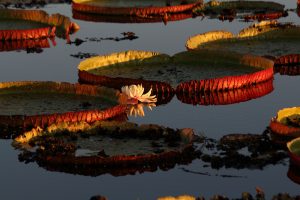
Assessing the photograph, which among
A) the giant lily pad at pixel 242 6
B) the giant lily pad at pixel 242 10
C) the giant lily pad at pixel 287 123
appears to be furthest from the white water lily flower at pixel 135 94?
the giant lily pad at pixel 242 6

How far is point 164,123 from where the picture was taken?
32.5 feet

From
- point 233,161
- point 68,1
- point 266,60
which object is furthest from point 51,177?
point 68,1

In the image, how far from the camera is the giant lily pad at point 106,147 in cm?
846

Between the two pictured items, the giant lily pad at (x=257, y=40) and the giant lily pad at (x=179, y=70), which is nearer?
the giant lily pad at (x=179, y=70)

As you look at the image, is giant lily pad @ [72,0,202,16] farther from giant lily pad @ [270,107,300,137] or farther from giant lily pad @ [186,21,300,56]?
giant lily pad @ [270,107,300,137]

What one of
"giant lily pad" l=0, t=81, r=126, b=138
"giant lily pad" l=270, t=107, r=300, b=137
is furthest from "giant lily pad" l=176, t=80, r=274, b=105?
"giant lily pad" l=270, t=107, r=300, b=137

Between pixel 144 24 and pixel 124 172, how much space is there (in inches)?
315

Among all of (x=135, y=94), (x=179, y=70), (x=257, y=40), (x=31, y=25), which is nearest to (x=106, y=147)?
(x=135, y=94)

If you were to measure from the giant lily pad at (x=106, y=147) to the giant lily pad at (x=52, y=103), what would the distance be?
367 mm

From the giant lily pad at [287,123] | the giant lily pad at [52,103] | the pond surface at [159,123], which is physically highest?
the giant lily pad at [287,123]

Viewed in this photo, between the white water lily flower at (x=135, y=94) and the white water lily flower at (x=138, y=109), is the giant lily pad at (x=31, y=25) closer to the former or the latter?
the white water lily flower at (x=135, y=94)

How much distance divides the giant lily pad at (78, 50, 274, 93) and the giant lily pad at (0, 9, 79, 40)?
9.40 feet

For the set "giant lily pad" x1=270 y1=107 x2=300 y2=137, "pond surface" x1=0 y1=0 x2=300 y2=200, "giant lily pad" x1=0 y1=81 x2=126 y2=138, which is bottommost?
"pond surface" x1=0 y1=0 x2=300 y2=200

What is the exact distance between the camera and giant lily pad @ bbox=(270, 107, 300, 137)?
8.95 meters
